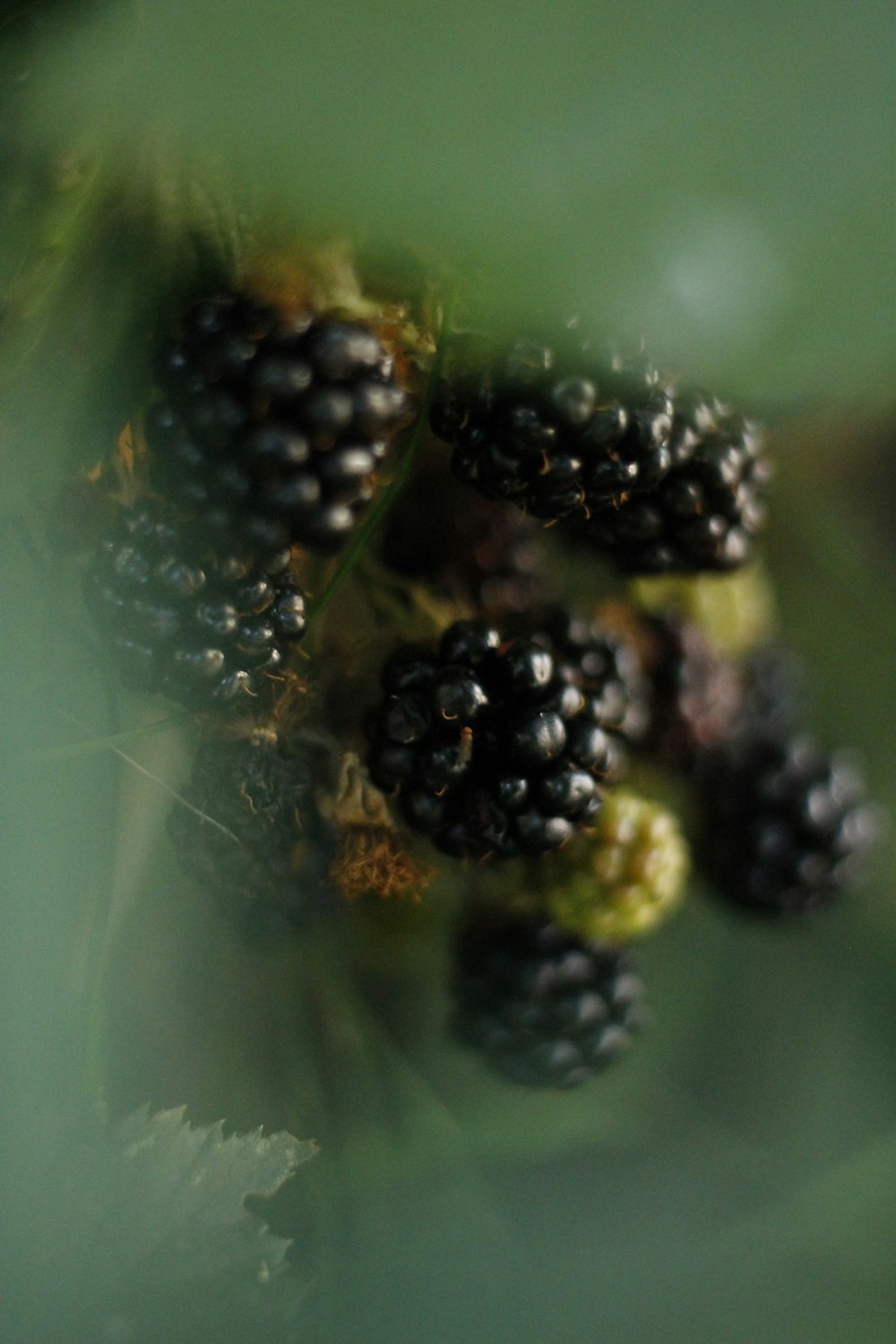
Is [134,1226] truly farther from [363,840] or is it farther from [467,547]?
[467,547]

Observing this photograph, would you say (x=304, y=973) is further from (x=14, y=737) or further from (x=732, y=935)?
(x=732, y=935)

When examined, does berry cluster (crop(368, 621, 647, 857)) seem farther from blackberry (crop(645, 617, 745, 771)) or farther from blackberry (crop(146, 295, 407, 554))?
blackberry (crop(645, 617, 745, 771))

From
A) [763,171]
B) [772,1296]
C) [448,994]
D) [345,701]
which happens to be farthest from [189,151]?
[772,1296]

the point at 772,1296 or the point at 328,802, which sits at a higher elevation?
the point at 328,802

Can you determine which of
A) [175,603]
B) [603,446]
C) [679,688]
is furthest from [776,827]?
[175,603]

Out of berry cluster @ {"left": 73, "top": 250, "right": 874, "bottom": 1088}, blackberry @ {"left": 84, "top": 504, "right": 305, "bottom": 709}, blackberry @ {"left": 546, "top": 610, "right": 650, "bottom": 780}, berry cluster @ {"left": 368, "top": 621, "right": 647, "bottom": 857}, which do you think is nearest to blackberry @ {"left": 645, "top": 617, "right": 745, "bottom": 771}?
berry cluster @ {"left": 73, "top": 250, "right": 874, "bottom": 1088}

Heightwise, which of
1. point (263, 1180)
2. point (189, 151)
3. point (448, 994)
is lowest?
point (263, 1180)
